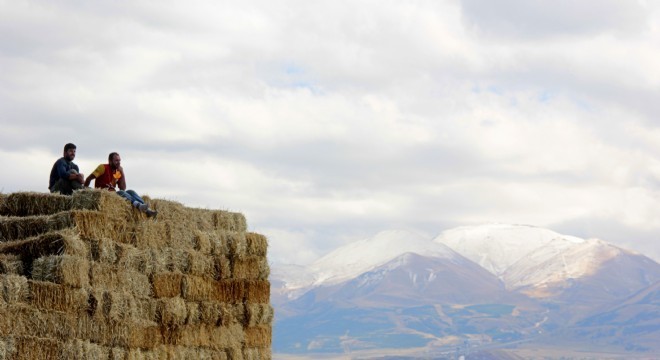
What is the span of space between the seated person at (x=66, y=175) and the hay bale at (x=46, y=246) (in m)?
3.20

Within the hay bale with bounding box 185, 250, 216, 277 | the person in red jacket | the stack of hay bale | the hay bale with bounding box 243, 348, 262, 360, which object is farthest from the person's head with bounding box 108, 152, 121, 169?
the hay bale with bounding box 243, 348, 262, 360

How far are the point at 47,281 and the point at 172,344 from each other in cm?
355

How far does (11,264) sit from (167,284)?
3560 millimetres

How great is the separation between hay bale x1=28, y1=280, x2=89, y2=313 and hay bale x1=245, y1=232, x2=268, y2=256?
17.1ft

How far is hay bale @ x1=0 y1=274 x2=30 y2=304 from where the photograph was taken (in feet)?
61.2

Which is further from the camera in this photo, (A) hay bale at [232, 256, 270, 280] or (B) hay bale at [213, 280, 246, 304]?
(A) hay bale at [232, 256, 270, 280]

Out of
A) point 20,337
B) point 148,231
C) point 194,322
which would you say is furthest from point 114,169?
point 20,337

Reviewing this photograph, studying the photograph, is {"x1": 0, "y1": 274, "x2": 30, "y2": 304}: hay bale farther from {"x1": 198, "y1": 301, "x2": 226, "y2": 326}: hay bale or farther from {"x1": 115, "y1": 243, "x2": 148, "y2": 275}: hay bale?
{"x1": 198, "y1": 301, "x2": 226, "y2": 326}: hay bale

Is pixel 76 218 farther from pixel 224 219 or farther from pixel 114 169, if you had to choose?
pixel 224 219

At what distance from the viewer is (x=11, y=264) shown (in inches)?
768

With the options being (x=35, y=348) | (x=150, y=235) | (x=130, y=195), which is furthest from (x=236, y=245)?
(x=35, y=348)

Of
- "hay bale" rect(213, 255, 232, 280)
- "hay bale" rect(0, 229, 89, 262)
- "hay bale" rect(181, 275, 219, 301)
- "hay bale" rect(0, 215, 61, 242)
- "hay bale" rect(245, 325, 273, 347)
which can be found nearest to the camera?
"hay bale" rect(0, 229, 89, 262)

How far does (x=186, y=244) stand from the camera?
23.1 meters

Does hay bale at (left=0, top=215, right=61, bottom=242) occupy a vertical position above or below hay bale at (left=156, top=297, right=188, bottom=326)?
above
